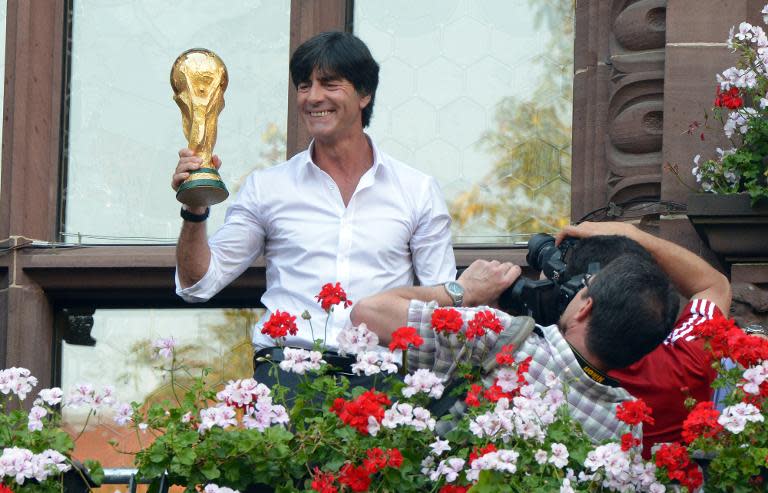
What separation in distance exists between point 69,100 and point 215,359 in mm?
1141

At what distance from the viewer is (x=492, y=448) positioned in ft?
13.1

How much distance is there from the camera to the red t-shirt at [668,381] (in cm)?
460

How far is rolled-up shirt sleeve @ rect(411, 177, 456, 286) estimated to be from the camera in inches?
208

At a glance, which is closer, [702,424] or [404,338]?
[702,424]

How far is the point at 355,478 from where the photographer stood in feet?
13.4

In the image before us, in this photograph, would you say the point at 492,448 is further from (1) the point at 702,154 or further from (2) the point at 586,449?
(1) the point at 702,154

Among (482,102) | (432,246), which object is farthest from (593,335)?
(482,102)

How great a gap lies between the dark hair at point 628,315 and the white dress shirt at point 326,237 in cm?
86

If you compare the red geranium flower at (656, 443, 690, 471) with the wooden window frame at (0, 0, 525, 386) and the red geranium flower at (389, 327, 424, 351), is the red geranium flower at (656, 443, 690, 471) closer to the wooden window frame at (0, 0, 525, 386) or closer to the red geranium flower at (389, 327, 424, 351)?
the red geranium flower at (389, 327, 424, 351)

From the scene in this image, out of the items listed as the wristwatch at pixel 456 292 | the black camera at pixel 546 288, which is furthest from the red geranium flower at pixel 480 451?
the wristwatch at pixel 456 292

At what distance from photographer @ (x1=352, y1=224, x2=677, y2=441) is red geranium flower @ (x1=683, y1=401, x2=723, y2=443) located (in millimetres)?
441

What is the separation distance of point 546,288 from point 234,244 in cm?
97

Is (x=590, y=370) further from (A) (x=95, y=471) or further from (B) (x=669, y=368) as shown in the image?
(A) (x=95, y=471)

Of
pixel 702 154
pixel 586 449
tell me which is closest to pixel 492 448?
pixel 586 449
